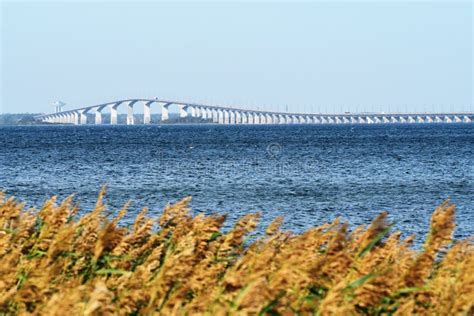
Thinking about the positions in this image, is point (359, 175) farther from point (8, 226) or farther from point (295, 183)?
point (8, 226)

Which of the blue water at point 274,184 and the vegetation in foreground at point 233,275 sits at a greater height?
the vegetation in foreground at point 233,275

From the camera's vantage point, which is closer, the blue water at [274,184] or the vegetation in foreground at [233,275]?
the vegetation in foreground at [233,275]

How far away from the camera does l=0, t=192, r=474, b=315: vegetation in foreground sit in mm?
6145

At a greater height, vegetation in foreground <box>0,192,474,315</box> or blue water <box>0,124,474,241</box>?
vegetation in foreground <box>0,192,474,315</box>

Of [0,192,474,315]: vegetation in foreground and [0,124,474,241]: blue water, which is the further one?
[0,124,474,241]: blue water

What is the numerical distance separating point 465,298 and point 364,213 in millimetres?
29606

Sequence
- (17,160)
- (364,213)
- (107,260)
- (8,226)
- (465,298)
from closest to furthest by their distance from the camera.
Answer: (465,298) < (107,260) < (8,226) < (364,213) < (17,160)

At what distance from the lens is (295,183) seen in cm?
5269

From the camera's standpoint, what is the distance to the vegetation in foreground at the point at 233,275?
20.2 feet

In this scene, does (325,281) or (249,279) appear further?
(325,281)

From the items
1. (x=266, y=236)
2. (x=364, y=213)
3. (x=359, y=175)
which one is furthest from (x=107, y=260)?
(x=359, y=175)

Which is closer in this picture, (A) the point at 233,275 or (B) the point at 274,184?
(A) the point at 233,275

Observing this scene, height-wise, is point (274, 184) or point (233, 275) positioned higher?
point (233, 275)

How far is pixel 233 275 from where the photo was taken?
6.39 meters
